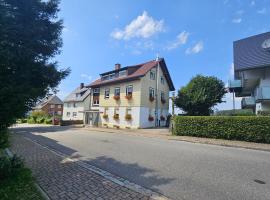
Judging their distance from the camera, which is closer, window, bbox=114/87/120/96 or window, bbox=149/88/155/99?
window, bbox=149/88/155/99

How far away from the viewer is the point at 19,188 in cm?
480

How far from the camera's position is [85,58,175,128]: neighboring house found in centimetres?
2742

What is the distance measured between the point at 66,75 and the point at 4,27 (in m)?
2.68

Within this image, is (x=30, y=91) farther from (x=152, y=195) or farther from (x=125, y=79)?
(x=125, y=79)

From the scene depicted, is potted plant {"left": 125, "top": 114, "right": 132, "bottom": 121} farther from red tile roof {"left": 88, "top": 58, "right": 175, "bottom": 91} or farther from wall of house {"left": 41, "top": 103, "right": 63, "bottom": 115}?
wall of house {"left": 41, "top": 103, "right": 63, "bottom": 115}

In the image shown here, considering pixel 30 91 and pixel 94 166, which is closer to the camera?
pixel 30 91

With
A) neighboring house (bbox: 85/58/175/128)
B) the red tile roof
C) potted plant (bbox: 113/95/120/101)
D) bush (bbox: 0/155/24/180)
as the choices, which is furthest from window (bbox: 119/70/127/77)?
bush (bbox: 0/155/24/180)

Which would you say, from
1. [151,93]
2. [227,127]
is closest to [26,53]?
[227,127]

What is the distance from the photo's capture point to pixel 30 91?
612cm

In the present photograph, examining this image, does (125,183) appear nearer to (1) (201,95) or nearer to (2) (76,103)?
(1) (201,95)

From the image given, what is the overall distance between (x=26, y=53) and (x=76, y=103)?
141ft

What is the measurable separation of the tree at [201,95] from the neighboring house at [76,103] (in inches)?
947

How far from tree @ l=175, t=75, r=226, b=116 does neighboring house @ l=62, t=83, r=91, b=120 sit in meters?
24.0

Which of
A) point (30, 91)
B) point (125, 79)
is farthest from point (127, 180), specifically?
point (125, 79)
